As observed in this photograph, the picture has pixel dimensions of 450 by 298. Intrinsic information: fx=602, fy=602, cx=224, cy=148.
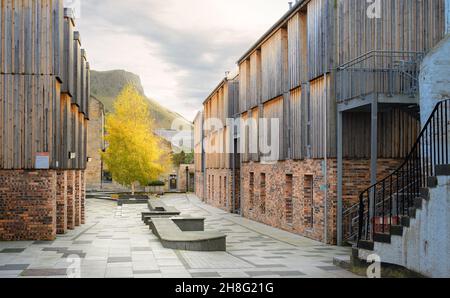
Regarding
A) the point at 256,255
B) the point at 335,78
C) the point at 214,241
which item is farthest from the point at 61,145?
the point at 335,78

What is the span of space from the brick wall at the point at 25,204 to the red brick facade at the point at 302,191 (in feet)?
27.4

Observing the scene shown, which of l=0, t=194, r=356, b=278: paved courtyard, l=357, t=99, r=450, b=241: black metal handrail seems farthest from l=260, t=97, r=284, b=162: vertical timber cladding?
l=357, t=99, r=450, b=241: black metal handrail

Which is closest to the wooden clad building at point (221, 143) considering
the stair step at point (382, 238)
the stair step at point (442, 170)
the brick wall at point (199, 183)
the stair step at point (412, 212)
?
the brick wall at point (199, 183)

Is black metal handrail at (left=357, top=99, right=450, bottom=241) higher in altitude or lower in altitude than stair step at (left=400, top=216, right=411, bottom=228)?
higher

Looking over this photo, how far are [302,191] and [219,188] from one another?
20415 mm

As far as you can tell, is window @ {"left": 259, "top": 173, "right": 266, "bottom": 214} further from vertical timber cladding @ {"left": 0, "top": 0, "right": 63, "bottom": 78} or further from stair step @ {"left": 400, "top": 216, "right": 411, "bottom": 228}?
stair step @ {"left": 400, "top": 216, "right": 411, "bottom": 228}

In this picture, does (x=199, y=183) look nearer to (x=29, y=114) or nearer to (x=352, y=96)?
(x=29, y=114)

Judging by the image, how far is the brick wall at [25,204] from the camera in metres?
17.7

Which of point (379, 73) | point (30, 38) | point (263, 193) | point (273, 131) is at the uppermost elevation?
point (30, 38)

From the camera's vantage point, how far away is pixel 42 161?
1783 centimetres

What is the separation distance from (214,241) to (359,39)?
748 cm

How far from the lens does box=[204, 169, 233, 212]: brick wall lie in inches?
1444

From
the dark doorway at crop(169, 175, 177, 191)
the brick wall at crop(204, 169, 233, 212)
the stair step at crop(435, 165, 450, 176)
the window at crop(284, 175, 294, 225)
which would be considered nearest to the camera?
the stair step at crop(435, 165, 450, 176)

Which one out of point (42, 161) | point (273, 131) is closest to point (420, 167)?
point (42, 161)
